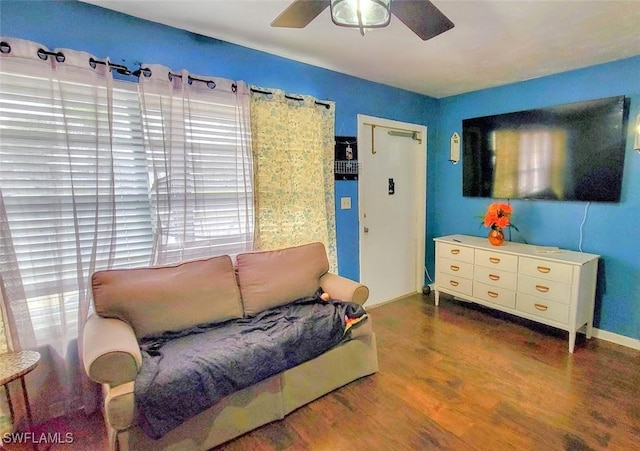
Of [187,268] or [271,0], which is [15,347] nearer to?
[187,268]

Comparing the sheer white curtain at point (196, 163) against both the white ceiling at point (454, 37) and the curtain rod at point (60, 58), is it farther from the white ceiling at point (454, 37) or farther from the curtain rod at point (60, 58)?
the white ceiling at point (454, 37)

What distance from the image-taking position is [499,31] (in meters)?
2.20

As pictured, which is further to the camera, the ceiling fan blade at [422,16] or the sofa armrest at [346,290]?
the sofa armrest at [346,290]

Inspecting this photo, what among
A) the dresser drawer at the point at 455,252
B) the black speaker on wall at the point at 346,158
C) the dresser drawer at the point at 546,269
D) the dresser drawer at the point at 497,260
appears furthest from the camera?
the dresser drawer at the point at 455,252

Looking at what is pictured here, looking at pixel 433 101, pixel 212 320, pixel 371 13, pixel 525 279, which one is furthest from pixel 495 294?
pixel 371 13

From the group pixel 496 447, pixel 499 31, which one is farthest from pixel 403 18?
pixel 496 447

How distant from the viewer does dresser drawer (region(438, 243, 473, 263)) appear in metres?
3.25

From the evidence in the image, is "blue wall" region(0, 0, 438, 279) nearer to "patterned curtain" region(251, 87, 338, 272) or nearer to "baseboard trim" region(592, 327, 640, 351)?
"patterned curtain" region(251, 87, 338, 272)

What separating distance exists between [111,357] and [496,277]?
3006mm

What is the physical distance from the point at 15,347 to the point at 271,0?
2346 mm

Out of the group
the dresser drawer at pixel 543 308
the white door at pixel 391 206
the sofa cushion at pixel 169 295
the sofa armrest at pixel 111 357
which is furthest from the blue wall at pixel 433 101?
the sofa armrest at pixel 111 357

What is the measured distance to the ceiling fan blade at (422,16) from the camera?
1.41m

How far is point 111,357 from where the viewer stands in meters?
1.46

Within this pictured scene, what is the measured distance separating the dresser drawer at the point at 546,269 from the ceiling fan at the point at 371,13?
2.11 metres
